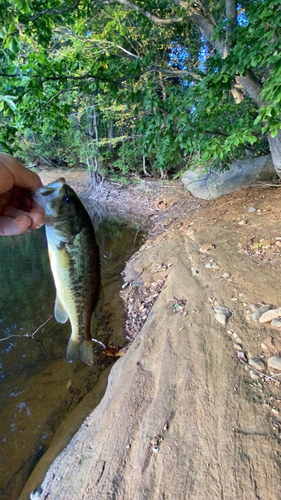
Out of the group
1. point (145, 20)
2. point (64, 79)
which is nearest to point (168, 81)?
point (145, 20)

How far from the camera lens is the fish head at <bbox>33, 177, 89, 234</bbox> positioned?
2303 mm

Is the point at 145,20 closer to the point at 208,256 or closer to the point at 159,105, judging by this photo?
the point at 159,105

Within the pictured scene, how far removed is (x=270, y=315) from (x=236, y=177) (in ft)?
20.3

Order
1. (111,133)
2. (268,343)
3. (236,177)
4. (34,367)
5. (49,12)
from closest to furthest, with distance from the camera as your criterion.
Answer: (268,343) → (34,367) → (49,12) → (236,177) → (111,133)

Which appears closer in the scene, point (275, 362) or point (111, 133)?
point (275, 362)

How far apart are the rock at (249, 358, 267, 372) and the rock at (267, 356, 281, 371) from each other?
0.19 feet

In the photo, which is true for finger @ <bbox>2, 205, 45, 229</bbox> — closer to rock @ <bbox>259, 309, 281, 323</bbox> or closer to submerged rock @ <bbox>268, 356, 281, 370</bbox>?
submerged rock @ <bbox>268, 356, 281, 370</bbox>

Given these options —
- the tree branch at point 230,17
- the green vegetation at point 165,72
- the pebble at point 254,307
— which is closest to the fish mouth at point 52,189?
the green vegetation at point 165,72

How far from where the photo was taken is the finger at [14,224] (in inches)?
90.7

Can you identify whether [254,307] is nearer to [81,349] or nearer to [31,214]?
[81,349]

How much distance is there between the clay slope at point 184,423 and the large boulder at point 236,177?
13.6ft

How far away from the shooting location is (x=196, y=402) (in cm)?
269

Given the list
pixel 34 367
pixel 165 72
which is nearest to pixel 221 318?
pixel 34 367

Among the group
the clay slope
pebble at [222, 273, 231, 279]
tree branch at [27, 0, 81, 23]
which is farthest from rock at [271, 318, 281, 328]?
tree branch at [27, 0, 81, 23]
